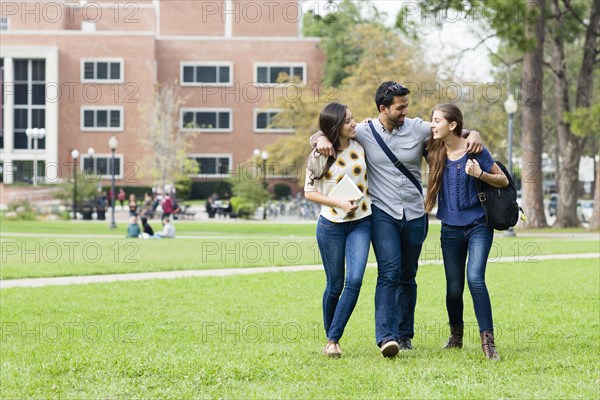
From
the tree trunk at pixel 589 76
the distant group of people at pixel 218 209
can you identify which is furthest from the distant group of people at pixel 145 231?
the distant group of people at pixel 218 209

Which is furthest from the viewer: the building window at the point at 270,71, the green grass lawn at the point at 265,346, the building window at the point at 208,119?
the building window at the point at 208,119

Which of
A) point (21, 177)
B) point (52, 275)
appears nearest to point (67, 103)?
point (21, 177)

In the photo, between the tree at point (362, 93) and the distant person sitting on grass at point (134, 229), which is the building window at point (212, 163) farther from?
the distant person sitting on grass at point (134, 229)

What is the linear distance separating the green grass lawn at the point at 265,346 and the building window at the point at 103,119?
52315 mm

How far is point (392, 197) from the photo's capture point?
7.33 metres

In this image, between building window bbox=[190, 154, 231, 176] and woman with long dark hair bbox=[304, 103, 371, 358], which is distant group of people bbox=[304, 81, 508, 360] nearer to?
woman with long dark hair bbox=[304, 103, 371, 358]

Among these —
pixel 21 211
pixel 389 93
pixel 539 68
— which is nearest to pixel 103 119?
pixel 21 211

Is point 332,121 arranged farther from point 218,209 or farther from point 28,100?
point 28,100

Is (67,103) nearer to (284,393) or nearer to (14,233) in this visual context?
(14,233)

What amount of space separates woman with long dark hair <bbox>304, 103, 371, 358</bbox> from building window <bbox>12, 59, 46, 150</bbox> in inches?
2465

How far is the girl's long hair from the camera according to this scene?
24.0 ft

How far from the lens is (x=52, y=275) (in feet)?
55.1

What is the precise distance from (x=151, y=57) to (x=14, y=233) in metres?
35.0

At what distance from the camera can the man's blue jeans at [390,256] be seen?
24.0 feet
